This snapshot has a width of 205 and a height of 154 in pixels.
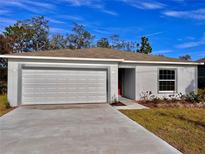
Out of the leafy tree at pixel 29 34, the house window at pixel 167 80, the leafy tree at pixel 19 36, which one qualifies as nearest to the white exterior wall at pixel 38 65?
the house window at pixel 167 80

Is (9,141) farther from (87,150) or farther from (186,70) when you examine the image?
(186,70)

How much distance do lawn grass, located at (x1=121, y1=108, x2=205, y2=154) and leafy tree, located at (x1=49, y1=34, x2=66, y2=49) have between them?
2990 centimetres

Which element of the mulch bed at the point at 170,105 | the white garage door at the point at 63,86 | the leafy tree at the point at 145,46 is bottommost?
the mulch bed at the point at 170,105

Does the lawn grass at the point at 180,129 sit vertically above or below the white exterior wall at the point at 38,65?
below

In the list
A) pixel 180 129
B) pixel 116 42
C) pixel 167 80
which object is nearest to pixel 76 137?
pixel 180 129

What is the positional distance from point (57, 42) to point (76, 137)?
3314cm

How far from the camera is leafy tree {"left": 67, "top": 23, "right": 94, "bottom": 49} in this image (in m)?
38.3

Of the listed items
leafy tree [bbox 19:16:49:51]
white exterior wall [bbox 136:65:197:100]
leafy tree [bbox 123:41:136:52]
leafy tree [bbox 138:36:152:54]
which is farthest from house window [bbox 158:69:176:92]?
leafy tree [bbox 123:41:136:52]

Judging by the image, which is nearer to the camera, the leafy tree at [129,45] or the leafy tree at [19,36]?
the leafy tree at [19,36]

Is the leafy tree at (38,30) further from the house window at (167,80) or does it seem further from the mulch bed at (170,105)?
the mulch bed at (170,105)

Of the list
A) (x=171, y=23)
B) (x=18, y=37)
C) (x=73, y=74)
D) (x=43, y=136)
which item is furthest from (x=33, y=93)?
(x=18, y=37)

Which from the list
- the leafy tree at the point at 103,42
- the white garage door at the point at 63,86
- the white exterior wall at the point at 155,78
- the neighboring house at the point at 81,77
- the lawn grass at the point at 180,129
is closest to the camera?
the lawn grass at the point at 180,129

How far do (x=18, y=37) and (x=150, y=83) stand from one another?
24479mm

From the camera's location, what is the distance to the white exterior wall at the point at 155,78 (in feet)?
48.5
